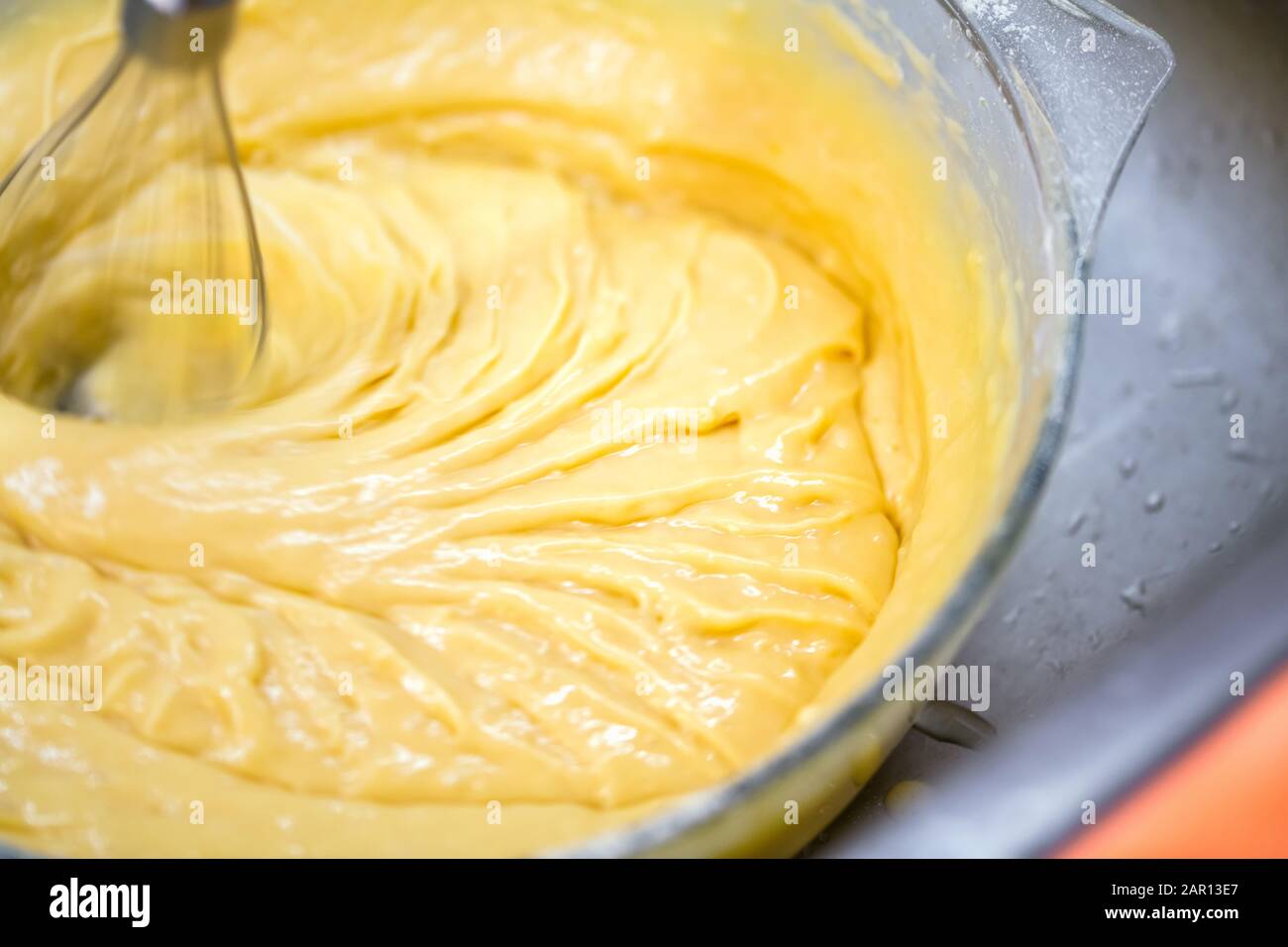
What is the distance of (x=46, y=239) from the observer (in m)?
1.04

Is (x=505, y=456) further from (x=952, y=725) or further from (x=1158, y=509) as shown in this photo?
(x=1158, y=509)

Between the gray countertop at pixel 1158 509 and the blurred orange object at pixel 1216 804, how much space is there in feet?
0.05

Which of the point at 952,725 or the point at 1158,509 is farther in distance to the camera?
the point at 1158,509

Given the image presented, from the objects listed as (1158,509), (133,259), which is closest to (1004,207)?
(1158,509)

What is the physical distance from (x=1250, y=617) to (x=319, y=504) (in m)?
0.63

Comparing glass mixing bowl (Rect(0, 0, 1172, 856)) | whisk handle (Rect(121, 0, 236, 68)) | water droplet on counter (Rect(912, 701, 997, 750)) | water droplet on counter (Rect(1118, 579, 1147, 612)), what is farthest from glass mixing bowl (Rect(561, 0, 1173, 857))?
whisk handle (Rect(121, 0, 236, 68))

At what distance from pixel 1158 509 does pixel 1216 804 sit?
0.34 meters

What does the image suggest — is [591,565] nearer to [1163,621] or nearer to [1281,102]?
[1163,621]

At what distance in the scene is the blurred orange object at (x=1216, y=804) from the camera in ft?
2.14

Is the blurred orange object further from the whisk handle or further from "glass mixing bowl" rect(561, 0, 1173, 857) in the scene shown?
the whisk handle

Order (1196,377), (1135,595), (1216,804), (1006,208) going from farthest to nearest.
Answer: (1196,377) < (1135,595) < (1006,208) < (1216,804)

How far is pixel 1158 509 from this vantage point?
3.16 feet

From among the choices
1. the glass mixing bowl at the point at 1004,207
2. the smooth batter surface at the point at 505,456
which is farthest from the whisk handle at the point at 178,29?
the glass mixing bowl at the point at 1004,207

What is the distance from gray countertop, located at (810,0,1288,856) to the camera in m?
0.68
